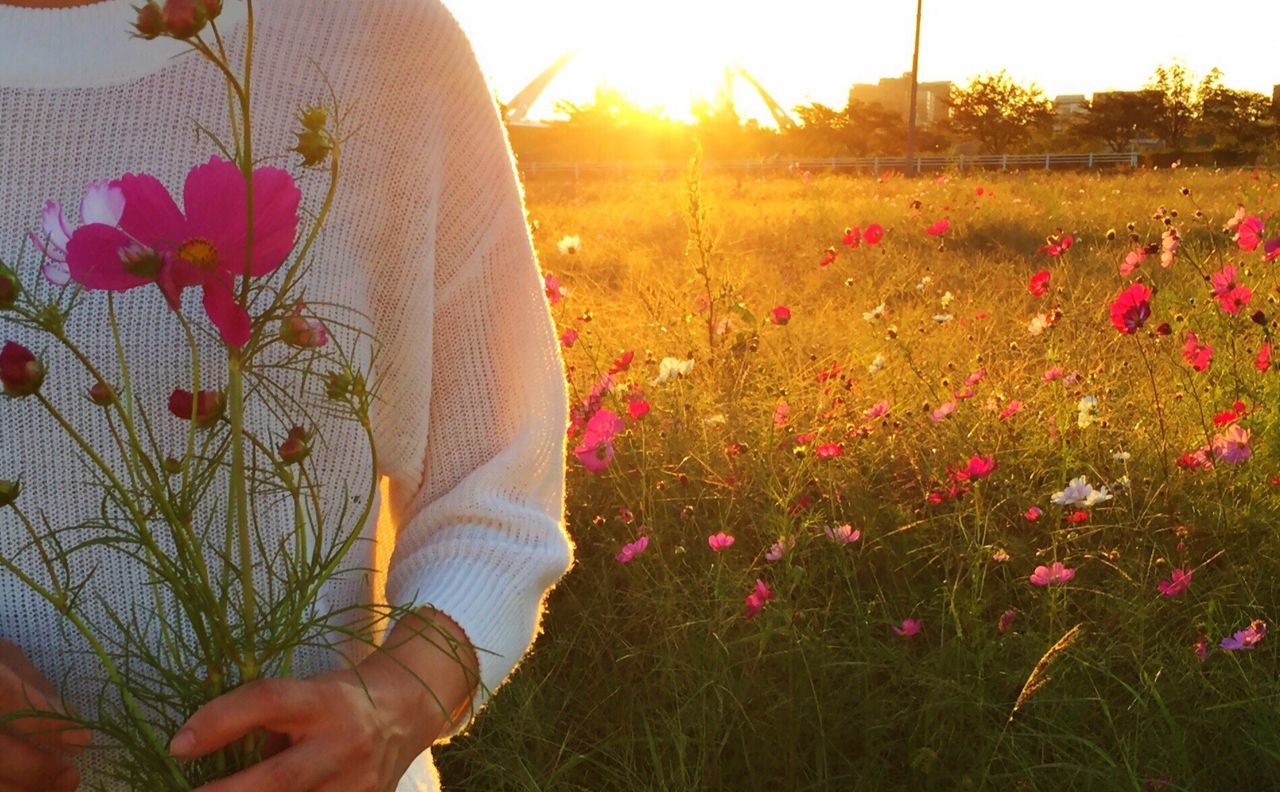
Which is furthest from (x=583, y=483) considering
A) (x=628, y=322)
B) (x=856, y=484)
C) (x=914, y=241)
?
(x=914, y=241)

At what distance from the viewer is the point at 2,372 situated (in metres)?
0.50

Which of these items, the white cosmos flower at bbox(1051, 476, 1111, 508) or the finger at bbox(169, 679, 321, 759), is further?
the white cosmos flower at bbox(1051, 476, 1111, 508)

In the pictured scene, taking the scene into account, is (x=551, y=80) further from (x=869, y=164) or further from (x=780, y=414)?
(x=780, y=414)

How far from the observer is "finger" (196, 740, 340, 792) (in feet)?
1.80

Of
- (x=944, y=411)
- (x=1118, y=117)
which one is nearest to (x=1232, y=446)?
(x=944, y=411)

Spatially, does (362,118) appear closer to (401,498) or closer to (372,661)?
(401,498)

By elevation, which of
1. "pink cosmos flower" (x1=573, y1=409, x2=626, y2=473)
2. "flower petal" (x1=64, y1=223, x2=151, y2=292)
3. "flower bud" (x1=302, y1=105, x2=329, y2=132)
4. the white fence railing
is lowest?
the white fence railing

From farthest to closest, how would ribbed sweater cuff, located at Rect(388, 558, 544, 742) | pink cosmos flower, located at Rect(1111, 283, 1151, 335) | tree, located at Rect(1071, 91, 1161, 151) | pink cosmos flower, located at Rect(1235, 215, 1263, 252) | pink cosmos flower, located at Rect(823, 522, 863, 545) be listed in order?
1. tree, located at Rect(1071, 91, 1161, 151)
2. pink cosmos flower, located at Rect(1235, 215, 1263, 252)
3. pink cosmos flower, located at Rect(1111, 283, 1151, 335)
4. pink cosmos flower, located at Rect(823, 522, 863, 545)
5. ribbed sweater cuff, located at Rect(388, 558, 544, 742)

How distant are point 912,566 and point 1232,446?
0.59m

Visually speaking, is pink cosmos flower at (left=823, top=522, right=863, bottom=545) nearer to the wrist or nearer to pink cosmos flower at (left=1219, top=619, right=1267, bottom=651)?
pink cosmos flower at (left=1219, top=619, right=1267, bottom=651)

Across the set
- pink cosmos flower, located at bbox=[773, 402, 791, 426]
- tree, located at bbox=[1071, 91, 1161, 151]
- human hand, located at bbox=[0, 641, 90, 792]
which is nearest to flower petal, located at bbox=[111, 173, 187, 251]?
human hand, located at bbox=[0, 641, 90, 792]

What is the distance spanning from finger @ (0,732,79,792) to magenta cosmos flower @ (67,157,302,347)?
10.9 inches

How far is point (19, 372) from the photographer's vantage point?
500 millimetres

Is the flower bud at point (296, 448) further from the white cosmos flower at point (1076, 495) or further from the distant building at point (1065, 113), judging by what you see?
the distant building at point (1065, 113)
